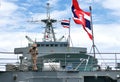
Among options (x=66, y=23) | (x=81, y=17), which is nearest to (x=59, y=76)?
(x=81, y=17)

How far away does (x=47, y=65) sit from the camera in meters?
17.3

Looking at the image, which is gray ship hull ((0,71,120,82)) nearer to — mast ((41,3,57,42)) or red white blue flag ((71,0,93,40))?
red white blue flag ((71,0,93,40))

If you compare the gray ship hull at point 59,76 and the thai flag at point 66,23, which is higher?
the thai flag at point 66,23

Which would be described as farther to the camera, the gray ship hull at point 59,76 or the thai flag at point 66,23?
the thai flag at point 66,23

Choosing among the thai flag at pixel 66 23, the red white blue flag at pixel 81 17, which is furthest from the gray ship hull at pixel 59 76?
the thai flag at pixel 66 23

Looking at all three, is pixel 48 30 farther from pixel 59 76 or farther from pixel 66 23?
pixel 59 76

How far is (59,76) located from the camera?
1695 centimetres

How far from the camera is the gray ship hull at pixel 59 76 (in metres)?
16.6

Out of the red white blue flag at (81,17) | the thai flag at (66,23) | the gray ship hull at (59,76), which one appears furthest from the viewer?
the thai flag at (66,23)

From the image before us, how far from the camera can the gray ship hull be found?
16.6 metres

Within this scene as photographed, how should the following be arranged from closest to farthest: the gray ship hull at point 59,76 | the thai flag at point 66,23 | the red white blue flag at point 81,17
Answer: the gray ship hull at point 59,76, the red white blue flag at point 81,17, the thai flag at point 66,23

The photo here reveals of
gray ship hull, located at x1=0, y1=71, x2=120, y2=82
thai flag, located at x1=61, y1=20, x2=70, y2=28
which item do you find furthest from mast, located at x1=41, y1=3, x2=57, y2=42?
gray ship hull, located at x1=0, y1=71, x2=120, y2=82

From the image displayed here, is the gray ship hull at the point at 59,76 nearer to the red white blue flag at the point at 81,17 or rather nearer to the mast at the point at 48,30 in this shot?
the red white blue flag at the point at 81,17

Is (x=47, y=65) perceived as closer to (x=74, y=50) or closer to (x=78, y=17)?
(x=78, y=17)
